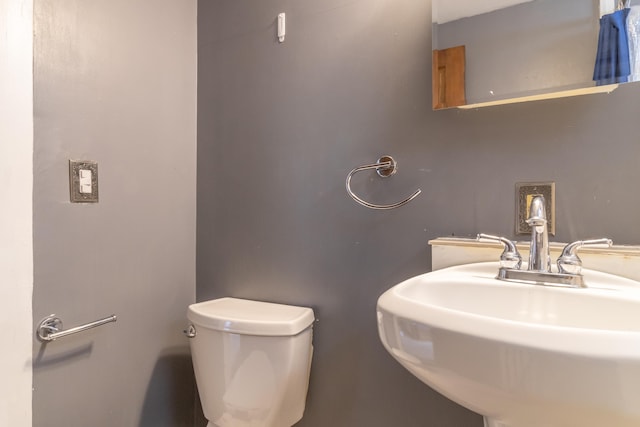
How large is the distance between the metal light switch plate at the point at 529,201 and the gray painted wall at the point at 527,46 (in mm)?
214

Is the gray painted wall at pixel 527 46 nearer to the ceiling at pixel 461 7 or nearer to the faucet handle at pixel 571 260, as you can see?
the ceiling at pixel 461 7

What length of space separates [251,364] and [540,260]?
743 millimetres

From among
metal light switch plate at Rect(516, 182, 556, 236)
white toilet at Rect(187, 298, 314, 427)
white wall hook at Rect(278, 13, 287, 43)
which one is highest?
white wall hook at Rect(278, 13, 287, 43)

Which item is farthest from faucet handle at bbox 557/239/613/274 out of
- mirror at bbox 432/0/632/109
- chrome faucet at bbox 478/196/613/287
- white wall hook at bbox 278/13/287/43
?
white wall hook at bbox 278/13/287/43

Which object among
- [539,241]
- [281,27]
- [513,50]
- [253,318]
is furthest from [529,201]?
[281,27]

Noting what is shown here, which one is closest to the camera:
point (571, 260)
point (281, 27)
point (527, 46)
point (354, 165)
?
point (571, 260)

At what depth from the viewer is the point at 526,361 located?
15.5 inches

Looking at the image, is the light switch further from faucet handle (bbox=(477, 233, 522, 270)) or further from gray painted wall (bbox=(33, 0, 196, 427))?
faucet handle (bbox=(477, 233, 522, 270))

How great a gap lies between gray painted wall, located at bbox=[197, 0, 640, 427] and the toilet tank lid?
8cm

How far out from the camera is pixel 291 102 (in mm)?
1162

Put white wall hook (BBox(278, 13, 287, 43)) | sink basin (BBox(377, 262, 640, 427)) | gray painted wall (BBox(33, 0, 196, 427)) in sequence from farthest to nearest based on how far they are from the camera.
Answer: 1. white wall hook (BBox(278, 13, 287, 43))
2. gray painted wall (BBox(33, 0, 196, 427))
3. sink basin (BBox(377, 262, 640, 427))

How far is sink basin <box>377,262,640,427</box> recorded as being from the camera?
1.21 ft

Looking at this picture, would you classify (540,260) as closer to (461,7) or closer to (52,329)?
(461,7)

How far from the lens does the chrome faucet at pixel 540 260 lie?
0.70m
